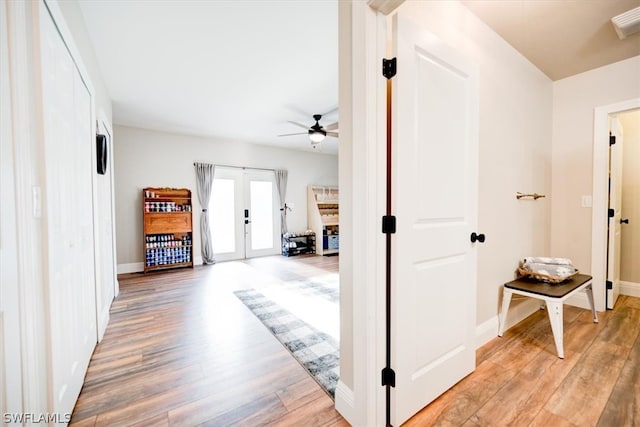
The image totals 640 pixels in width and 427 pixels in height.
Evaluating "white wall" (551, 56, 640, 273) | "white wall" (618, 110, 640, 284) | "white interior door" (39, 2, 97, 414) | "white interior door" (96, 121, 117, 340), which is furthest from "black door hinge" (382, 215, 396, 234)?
"white wall" (618, 110, 640, 284)

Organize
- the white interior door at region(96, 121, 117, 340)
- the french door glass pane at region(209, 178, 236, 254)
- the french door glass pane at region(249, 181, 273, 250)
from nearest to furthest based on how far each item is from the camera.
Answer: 1. the white interior door at region(96, 121, 117, 340)
2. the french door glass pane at region(209, 178, 236, 254)
3. the french door glass pane at region(249, 181, 273, 250)

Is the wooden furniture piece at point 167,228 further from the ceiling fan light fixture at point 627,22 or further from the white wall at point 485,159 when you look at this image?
the ceiling fan light fixture at point 627,22

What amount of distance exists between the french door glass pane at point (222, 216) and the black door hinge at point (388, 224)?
517cm

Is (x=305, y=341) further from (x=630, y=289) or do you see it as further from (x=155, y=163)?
(x=155, y=163)

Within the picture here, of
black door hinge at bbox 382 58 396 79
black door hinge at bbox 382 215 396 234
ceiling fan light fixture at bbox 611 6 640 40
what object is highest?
ceiling fan light fixture at bbox 611 6 640 40

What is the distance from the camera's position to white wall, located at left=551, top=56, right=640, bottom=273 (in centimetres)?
267

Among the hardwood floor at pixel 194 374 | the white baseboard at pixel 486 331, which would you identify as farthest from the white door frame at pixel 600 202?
the hardwood floor at pixel 194 374

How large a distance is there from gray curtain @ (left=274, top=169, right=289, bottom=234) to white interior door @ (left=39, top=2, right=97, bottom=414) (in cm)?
439

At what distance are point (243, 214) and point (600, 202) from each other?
583 centimetres

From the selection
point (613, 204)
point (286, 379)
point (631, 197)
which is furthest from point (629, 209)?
point (286, 379)

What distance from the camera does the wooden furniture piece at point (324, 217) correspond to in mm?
6523

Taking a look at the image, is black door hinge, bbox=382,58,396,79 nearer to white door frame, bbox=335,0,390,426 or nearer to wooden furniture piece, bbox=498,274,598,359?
white door frame, bbox=335,0,390,426

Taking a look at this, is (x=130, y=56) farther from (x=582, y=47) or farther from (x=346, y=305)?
(x=582, y=47)

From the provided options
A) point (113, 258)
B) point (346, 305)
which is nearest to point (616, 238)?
point (346, 305)
